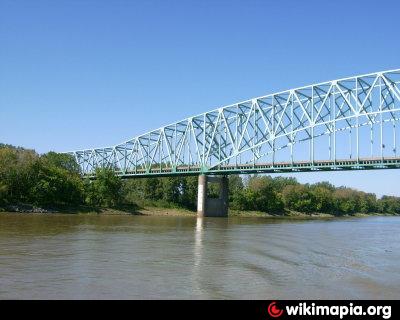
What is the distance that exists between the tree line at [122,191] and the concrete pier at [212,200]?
7194 millimetres

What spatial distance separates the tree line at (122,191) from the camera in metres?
88.8

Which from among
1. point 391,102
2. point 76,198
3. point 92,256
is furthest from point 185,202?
point 92,256

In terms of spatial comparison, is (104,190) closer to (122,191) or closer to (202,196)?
(122,191)

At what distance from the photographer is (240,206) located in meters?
134

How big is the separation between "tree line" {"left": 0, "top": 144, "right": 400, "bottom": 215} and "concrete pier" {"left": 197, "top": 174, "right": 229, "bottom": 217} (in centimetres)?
719

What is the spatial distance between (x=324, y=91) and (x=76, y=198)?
61.2 m

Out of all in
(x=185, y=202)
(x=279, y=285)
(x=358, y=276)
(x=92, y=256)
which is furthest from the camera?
(x=185, y=202)

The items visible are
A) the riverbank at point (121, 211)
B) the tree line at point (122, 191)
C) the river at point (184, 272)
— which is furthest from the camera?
the tree line at point (122, 191)
